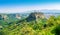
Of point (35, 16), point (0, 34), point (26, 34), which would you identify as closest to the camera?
point (26, 34)

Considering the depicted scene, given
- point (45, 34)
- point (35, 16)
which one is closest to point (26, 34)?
point (45, 34)

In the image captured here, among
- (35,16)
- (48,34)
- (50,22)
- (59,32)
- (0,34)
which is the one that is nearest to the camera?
(59,32)

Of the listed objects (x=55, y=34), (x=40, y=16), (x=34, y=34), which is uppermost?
(x=55, y=34)

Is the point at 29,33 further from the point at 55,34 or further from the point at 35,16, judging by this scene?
the point at 35,16

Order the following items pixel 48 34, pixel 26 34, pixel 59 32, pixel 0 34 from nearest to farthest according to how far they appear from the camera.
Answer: pixel 59 32 < pixel 48 34 < pixel 26 34 < pixel 0 34

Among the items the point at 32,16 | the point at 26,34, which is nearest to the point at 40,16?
the point at 32,16

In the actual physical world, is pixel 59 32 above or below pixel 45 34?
above

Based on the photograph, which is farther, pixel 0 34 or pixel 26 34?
pixel 0 34

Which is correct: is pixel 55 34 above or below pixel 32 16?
above

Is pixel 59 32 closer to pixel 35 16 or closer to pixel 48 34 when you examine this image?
pixel 48 34
